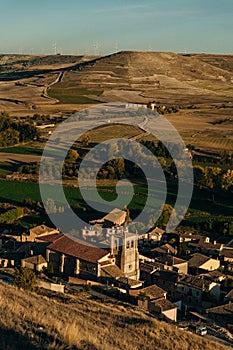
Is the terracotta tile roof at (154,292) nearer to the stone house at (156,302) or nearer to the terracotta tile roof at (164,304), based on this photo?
the stone house at (156,302)

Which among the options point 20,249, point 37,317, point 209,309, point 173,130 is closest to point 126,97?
point 173,130

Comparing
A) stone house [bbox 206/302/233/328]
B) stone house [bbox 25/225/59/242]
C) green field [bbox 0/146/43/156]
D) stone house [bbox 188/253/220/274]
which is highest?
green field [bbox 0/146/43/156]

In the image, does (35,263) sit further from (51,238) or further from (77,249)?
(51,238)

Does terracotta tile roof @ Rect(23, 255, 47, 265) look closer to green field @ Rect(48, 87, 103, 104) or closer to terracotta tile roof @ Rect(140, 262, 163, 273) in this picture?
terracotta tile roof @ Rect(140, 262, 163, 273)

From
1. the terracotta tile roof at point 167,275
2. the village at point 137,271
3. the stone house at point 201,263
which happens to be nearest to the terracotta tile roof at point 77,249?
the village at point 137,271

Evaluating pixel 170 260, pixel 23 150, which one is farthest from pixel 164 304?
pixel 23 150

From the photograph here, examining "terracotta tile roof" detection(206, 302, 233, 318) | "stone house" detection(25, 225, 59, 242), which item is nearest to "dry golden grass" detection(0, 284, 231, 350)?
"terracotta tile roof" detection(206, 302, 233, 318)
